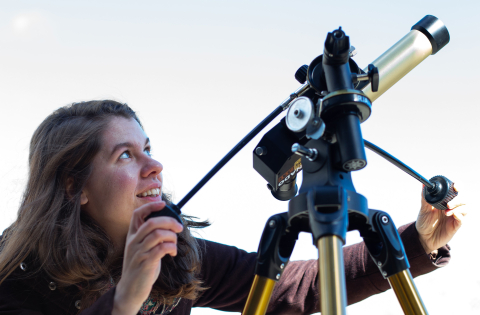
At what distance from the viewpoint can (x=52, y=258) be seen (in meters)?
1.15

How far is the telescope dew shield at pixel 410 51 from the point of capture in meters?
0.88

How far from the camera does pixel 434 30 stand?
901 mm

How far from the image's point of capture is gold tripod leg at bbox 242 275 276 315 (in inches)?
24.9

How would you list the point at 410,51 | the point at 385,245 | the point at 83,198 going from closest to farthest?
the point at 385,245 → the point at 410,51 → the point at 83,198

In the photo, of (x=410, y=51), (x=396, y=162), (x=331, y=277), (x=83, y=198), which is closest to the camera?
(x=331, y=277)

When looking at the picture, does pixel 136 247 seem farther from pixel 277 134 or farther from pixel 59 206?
pixel 59 206

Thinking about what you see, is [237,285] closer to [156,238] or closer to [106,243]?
[106,243]

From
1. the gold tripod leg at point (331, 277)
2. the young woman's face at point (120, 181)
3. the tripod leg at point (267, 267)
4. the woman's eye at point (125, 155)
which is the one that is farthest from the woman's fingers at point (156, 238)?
the woman's eye at point (125, 155)

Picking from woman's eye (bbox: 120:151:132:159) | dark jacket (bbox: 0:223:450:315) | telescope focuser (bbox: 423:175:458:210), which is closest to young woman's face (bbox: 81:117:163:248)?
woman's eye (bbox: 120:151:132:159)

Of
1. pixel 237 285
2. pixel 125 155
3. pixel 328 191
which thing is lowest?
pixel 328 191

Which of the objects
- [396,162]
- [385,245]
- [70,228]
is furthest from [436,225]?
[70,228]

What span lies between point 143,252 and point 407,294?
0.41 m

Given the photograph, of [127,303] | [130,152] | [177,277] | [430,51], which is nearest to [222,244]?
[177,277]

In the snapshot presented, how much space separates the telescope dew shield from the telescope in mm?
176
